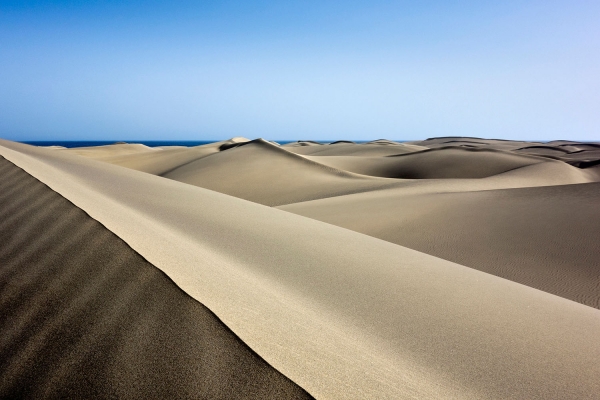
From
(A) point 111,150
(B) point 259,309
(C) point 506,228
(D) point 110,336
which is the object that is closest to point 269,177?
(C) point 506,228

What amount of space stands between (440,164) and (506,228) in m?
15.6

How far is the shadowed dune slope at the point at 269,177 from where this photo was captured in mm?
14266

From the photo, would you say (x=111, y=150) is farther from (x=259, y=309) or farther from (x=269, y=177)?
(x=259, y=309)

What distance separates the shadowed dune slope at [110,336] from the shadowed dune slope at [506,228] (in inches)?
201

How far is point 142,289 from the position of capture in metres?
1.91

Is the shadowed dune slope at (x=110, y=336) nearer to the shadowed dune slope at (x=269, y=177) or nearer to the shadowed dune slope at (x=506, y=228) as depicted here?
the shadowed dune slope at (x=506, y=228)

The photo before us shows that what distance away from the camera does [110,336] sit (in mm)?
1599

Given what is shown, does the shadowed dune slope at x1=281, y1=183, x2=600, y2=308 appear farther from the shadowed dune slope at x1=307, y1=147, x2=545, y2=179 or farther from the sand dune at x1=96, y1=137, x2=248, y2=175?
the sand dune at x1=96, y1=137, x2=248, y2=175

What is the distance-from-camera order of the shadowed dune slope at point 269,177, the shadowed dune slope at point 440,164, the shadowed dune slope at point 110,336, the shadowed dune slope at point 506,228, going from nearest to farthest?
the shadowed dune slope at point 110,336
the shadowed dune slope at point 506,228
the shadowed dune slope at point 269,177
the shadowed dune slope at point 440,164

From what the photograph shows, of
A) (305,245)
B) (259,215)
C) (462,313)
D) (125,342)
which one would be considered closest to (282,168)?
(259,215)

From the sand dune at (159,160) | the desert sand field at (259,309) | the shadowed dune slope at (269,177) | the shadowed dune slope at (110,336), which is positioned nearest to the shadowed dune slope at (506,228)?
the desert sand field at (259,309)

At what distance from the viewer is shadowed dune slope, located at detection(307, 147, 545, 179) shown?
20.8 meters

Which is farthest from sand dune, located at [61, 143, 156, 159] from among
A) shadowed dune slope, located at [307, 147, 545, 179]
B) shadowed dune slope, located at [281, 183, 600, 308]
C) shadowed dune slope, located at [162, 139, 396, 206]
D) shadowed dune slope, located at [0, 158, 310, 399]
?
shadowed dune slope, located at [0, 158, 310, 399]

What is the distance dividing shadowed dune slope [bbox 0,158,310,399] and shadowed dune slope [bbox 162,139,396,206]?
36.7 ft
